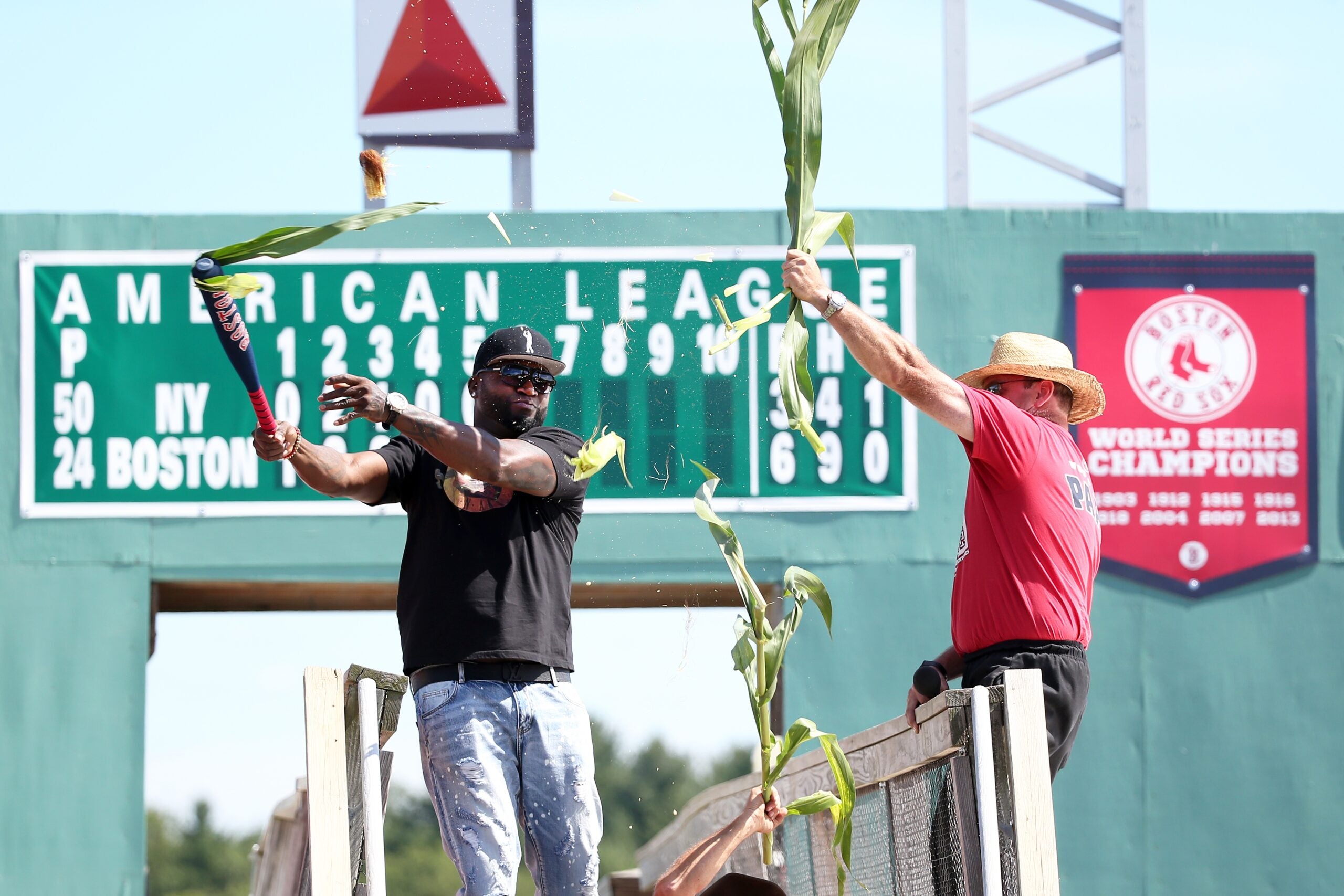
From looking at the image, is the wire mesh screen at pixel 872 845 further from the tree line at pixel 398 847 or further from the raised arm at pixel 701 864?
the tree line at pixel 398 847

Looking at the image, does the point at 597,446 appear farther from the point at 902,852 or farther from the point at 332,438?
the point at 332,438

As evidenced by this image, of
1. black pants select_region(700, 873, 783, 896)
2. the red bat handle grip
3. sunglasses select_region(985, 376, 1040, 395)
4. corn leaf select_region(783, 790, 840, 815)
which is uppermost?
sunglasses select_region(985, 376, 1040, 395)

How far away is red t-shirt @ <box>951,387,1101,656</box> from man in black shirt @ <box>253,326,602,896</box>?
117cm

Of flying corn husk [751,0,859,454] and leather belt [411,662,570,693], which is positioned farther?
flying corn husk [751,0,859,454]

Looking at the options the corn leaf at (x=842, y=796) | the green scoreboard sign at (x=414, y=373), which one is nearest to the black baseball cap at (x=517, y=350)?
the corn leaf at (x=842, y=796)

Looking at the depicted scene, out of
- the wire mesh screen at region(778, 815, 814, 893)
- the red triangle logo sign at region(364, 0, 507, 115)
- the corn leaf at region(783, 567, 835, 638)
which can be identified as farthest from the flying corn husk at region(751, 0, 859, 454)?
the red triangle logo sign at region(364, 0, 507, 115)

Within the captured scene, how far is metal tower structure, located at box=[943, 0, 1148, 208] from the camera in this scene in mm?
9227

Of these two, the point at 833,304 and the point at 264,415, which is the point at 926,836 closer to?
the point at 833,304

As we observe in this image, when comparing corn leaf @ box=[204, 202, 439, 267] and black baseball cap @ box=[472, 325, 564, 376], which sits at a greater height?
corn leaf @ box=[204, 202, 439, 267]

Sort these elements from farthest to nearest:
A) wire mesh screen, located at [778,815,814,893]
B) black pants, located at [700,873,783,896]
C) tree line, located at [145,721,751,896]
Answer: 1. tree line, located at [145,721,751,896]
2. wire mesh screen, located at [778,815,814,893]
3. black pants, located at [700,873,783,896]

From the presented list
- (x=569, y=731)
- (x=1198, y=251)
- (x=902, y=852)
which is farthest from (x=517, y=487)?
(x=1198, y=251)

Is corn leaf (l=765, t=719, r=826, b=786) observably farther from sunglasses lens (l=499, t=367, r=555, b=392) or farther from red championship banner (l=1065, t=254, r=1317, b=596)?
red championship banner (l=1065, t=254, r=1317, b=596)

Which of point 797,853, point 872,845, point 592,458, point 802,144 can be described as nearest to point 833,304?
point 802,144

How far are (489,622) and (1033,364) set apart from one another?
195cm
